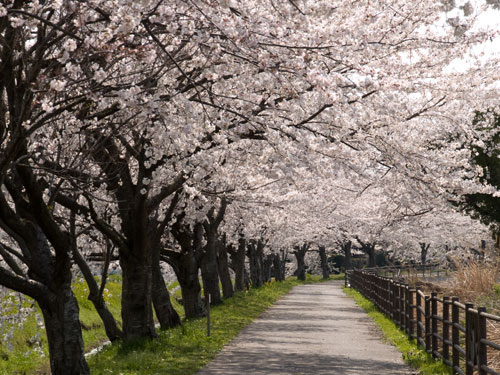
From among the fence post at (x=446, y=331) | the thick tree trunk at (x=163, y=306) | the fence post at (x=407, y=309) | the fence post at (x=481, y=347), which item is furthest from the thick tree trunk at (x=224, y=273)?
the fence post at (x=481, y=347)

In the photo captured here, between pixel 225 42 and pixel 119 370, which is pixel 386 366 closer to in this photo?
pixel 119 370

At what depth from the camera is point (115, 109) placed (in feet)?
33.8

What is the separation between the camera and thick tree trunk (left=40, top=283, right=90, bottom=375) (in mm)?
11188

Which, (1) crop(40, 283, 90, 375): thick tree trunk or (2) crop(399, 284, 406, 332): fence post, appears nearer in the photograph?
(1) crop(40, 283, 90, 375): thick tree trunk

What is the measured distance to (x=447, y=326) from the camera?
489 inches

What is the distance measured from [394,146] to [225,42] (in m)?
5.94

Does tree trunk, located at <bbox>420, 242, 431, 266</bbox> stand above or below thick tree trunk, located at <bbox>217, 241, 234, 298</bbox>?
above

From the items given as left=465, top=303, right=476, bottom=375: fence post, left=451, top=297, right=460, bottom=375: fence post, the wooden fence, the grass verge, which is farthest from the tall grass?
left=465, top=303, right=476, bottom=375: fence post

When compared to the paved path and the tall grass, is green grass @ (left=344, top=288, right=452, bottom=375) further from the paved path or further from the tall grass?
the tall grass

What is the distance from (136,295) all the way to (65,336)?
14.0 feet

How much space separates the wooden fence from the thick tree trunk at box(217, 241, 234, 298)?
10.1 meters

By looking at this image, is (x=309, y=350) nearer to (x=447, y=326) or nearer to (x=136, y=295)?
(x=447, y=326)

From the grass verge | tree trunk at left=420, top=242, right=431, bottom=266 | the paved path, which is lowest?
the paved path

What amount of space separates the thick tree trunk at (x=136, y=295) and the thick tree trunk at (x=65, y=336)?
412 cm
